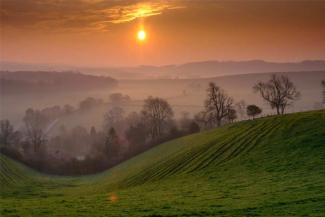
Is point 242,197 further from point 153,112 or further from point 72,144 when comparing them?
point 72,144

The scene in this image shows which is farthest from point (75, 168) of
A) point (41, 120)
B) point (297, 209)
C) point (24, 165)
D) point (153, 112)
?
point (41, 120)

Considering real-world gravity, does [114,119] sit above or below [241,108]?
above

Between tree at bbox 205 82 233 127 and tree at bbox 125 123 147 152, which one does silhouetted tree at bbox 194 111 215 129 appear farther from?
tree at bbox 125 123 147 152

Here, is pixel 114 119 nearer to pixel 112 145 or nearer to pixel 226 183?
pixel 112 145

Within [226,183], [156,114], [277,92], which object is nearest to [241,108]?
[156,114]

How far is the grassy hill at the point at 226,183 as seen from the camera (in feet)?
89.0

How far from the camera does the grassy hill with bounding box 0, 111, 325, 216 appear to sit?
27.1 m

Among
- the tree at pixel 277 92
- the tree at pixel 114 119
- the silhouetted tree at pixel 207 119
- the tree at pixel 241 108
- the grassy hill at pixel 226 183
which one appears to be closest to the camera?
the grassy hill at pixel 226 183

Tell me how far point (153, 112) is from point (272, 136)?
220 feet

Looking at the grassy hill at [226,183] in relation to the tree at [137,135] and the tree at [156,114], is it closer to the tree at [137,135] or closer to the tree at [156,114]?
the tree at [137,135]

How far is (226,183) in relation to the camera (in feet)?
128

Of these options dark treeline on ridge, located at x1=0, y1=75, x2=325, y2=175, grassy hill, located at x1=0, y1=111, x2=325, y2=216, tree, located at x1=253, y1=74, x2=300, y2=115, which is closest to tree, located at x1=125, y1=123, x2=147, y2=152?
dark treeline on ridge, located at x1=0, y1=75, x2=325, y2=175

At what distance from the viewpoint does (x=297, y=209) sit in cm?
2500

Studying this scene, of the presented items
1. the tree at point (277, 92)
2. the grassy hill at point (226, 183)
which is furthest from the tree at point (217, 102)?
the grassy hill at point (226, 183)
